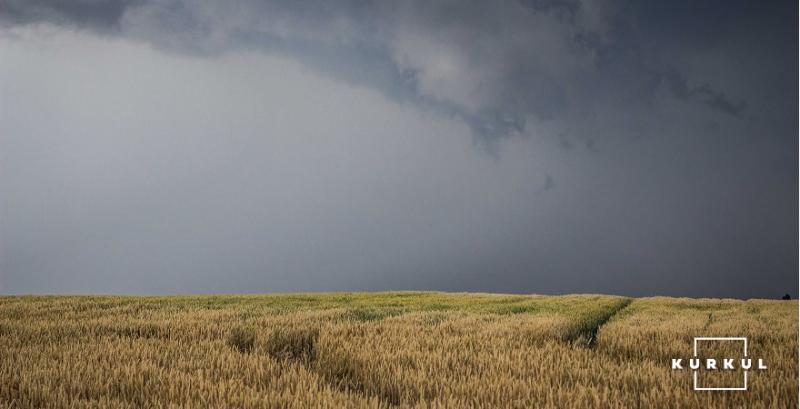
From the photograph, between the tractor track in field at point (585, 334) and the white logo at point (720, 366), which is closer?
the white logo at point (720, 366)

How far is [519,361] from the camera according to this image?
16.5 feet

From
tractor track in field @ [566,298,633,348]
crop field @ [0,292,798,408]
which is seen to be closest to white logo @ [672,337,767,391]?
crop field @ [0,292,798,408]

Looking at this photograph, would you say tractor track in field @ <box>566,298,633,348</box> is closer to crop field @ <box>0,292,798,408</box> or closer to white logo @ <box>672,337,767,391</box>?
crop field @ <box>0,292,798,408</box>

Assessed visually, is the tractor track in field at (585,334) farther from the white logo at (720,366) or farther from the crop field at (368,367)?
the white logo at (720,366)

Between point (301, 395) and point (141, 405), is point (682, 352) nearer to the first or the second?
point (301, 395)

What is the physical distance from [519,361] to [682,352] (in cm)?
197

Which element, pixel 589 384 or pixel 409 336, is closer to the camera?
pixel 589 384

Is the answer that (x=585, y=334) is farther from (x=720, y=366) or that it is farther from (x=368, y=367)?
(x=368, y=367)

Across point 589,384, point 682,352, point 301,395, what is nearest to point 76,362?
point 301,395

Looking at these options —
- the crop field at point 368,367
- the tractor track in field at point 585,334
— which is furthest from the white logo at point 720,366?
the tractor track in field at point 585,334

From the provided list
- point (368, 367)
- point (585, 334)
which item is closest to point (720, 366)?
point (585, 334)

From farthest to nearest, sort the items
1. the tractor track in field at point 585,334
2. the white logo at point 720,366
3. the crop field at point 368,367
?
the tractor track in field at point 585,334 → the white logo at point 720,366 → the crop field at point 368,367

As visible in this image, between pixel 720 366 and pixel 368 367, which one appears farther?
pixel 720 366

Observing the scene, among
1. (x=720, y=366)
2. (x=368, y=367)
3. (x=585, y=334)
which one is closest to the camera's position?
(x=368, y=367)
